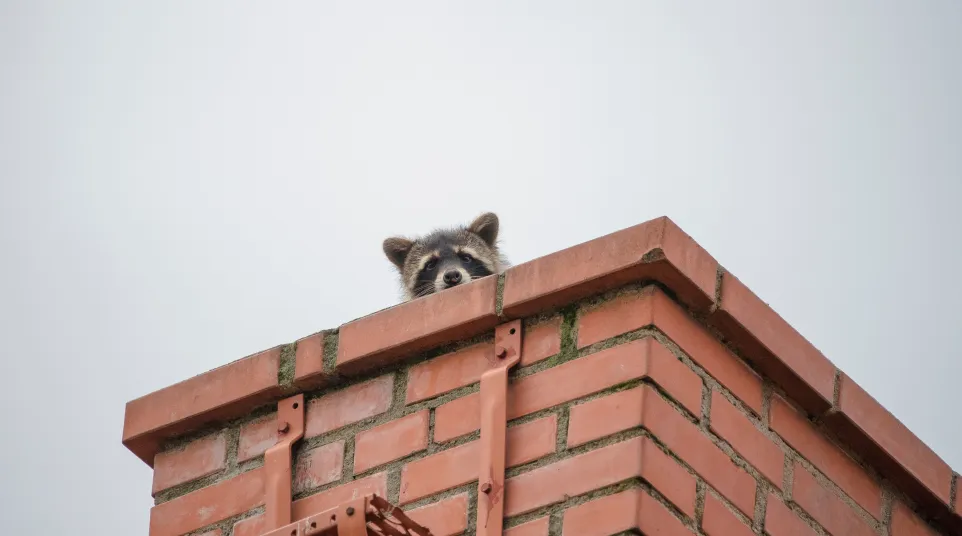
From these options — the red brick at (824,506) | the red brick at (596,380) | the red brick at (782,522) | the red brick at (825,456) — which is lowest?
the red brick at (782,522)

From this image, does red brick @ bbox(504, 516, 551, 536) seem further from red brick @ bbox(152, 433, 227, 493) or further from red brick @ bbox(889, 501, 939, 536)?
red brick @ bbox(889, 501, 939, 536)

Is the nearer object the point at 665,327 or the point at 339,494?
the point at 665,327

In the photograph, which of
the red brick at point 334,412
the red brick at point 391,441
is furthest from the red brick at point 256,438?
the red brick at point 391,441

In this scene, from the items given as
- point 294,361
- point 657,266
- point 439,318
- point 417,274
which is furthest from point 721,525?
point 417,274

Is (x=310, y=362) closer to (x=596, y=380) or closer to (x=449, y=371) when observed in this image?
(x=449, y=371)

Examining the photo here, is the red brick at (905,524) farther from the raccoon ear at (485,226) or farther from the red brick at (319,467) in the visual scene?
the raccoon ear at (485,226)

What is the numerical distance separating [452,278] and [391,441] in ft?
14.0

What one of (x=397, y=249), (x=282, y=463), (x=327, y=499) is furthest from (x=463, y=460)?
→ (x=397, y=249)

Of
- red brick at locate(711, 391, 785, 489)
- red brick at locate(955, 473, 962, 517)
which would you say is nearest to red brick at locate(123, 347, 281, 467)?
red brick at locate(711, 391, 785, 489)

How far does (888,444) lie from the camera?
3.14 meters

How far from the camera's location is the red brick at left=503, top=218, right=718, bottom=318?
9.17 feet

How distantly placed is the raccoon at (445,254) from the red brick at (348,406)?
468cm

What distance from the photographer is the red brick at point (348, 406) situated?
120 inches

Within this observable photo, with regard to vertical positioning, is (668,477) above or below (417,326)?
Result: below
